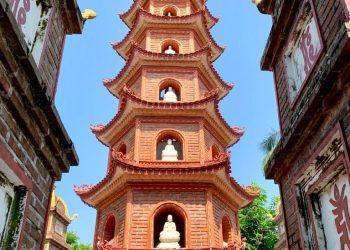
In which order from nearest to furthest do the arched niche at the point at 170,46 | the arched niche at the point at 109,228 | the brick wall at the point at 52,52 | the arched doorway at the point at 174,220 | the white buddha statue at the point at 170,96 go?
the brick wall at the point at 52,52 → the arched doorway at the point at 174,220 → the arched niche at the point at 109,228 → the white buddha statue at the point at 170,96 → the arched niche at the point at 170,46

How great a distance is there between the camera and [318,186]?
5086 mm

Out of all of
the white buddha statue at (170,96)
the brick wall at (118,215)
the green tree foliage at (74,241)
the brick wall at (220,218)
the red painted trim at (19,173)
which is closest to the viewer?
the red painted trim at (19,173)

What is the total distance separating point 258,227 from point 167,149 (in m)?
11.4

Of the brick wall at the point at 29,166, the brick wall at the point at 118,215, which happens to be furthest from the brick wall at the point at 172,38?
the brick wall at the point at 29,166

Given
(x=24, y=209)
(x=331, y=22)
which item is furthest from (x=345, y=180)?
(x=24, y=209)

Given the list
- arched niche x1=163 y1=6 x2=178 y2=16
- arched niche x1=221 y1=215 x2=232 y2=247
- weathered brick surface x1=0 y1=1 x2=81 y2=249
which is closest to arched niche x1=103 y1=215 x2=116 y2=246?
arched niche x1=221 y1=215 x2=232 y2=247

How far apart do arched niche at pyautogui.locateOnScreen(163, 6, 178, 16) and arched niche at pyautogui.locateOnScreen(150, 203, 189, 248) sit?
10.4 metres

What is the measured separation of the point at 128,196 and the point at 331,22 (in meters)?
9.90

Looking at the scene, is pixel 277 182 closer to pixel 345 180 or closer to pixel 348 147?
pixel 345 180

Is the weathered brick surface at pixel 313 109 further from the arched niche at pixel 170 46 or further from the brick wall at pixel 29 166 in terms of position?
the arched niche at pixel 170 46

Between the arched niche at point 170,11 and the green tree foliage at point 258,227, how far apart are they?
34.8ft

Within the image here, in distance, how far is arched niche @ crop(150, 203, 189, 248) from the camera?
13.0 m

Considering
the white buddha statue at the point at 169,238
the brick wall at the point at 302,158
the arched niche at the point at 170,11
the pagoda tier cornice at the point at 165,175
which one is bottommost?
the brick wall at the point at 302,158

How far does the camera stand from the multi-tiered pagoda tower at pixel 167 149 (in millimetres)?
13117
